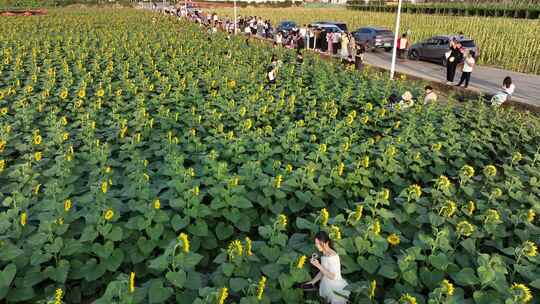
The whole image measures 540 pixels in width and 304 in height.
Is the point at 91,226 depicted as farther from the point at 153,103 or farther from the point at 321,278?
the point at 153,103

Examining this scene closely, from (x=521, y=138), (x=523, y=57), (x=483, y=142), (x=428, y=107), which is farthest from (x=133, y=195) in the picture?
(x=523, y=57)

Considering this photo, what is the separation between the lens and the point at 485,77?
16531 millimetres

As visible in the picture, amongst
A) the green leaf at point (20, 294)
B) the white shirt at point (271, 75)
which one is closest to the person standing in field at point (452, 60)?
the white shirt at point (271, 75)

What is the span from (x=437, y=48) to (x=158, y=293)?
19.2 metres

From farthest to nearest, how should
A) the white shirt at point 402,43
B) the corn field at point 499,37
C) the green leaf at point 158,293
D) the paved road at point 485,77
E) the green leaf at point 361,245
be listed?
the white shirt at point 402,43
the corn field at point 499,37
the paved road at point 485,77
the green leaf at point 361,245
the green leaf at point 158,293

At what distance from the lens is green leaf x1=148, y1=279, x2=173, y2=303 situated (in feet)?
11.6

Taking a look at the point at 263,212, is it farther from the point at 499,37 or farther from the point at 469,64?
the point at 499,37

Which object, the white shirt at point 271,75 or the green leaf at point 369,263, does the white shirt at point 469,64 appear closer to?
the white shirt at point 271,75

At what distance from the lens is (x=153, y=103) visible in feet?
32.4

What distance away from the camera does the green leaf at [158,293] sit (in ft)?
11.6

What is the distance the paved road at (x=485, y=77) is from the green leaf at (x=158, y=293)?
39.7 ft

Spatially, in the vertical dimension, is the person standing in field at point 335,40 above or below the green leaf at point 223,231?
above

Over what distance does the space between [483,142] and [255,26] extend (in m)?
25.1

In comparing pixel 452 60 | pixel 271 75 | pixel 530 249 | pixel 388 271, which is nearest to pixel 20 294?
pixel 388 271
